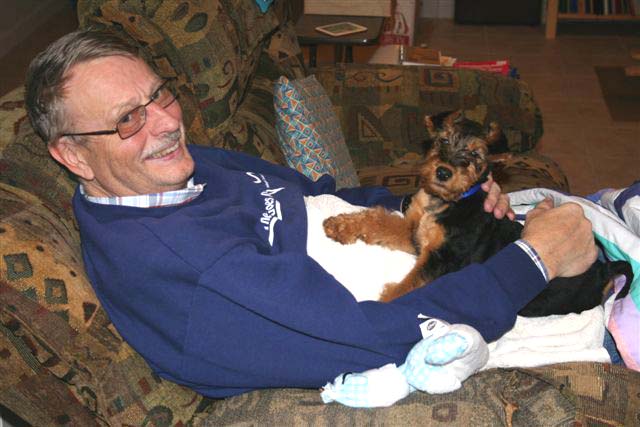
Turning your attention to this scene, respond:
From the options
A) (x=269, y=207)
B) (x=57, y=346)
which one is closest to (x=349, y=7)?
(x=269, y=207)

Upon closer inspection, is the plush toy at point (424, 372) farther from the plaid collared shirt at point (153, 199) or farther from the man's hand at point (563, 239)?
the plaid collared shirt at point (153, 199)

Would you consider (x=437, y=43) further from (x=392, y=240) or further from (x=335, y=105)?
(x=392, y=240)

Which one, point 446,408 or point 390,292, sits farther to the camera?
point 390,292

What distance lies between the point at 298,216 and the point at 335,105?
131 centimetres

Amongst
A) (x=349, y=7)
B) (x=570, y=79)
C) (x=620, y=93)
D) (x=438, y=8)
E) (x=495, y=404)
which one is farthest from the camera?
(x=438, y=8)

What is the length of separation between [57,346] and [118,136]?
1.69 ft

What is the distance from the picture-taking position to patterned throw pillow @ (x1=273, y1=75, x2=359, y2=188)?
2.61m

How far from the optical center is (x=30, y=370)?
4.63ft

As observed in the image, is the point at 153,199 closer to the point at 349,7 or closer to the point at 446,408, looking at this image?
the point at 446,408

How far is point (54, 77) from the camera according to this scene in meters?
1.61

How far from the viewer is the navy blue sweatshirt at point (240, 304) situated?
150 cm

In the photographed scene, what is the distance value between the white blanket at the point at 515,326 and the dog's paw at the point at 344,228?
22 millimetres

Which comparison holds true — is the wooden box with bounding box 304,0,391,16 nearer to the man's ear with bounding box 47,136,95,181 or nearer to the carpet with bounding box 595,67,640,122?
the carpet with bounding box 595,67,640,122

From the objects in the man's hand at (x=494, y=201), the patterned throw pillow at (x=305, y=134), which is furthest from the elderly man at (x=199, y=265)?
the patterned throw pillow at (x=305, y=134)
